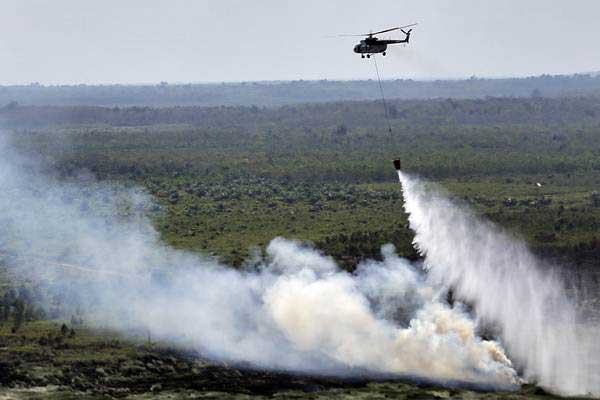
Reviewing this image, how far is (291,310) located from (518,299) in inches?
881

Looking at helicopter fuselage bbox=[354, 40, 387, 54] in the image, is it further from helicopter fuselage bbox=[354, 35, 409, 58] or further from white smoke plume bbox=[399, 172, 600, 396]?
white smoke plume bbox=[399, 172, 600, 396]

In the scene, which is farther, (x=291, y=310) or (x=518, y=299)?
(x=518, y=299)

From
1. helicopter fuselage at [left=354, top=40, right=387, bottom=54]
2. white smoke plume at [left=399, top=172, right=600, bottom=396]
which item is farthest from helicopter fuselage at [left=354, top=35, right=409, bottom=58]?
white smoke plume at [left=399, top=172, right=600, bottom=396]

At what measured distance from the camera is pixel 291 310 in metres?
98.0

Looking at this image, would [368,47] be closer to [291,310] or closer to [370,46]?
[370,46]

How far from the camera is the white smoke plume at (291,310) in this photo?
295 feet

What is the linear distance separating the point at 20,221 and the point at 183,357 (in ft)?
177

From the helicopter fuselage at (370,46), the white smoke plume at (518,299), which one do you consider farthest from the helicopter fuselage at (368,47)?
the white smoke plume at (518,299)

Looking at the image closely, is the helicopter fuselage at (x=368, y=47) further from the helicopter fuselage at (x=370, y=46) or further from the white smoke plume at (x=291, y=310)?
the white smoke plume at (x=291, y=310)

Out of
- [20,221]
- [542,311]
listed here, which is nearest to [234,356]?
[542,311]

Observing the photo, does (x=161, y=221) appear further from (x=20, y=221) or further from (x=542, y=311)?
(x=542, y=311)

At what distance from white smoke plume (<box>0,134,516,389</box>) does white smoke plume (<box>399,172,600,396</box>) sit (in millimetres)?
2647

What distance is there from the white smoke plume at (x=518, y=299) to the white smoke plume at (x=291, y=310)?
2.65 metres

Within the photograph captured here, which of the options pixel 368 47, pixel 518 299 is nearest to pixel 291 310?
pixel 518 299
